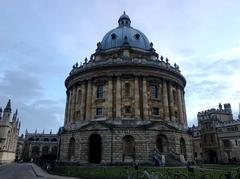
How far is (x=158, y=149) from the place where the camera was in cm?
3634

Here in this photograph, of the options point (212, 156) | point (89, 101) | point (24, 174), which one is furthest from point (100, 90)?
point (212, 156)

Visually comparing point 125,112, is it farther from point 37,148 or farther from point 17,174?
point 37,148

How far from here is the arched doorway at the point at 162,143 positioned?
36438 mm

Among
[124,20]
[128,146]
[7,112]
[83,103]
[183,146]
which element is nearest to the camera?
[128,146]

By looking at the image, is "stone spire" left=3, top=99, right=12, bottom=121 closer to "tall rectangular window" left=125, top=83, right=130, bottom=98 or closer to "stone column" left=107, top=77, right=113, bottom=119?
"stone column" left=107, top=77, right=113, bottom=119

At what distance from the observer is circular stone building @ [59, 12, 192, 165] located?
34.8 metres

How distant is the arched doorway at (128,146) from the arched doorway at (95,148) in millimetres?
4114

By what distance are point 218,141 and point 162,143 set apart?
112 ft

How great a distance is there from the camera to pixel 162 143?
36656 mm

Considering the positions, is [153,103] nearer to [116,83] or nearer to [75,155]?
[116,83]

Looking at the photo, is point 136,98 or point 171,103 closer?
point 136,98

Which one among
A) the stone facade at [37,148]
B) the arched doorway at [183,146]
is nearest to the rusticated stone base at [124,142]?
the arched doorway at [183,146]

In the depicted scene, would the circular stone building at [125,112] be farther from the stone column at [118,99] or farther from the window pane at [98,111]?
the window pane at [98,111]

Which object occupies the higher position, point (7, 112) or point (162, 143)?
point (7, 112)
